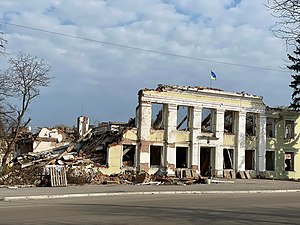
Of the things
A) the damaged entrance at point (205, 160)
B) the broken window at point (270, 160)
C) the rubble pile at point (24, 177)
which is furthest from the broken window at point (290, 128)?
the rubble pile at point (24, 177)

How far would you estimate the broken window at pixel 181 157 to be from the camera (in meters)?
42.1

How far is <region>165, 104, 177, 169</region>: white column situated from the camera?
4047 cm

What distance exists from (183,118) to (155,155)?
4.18m

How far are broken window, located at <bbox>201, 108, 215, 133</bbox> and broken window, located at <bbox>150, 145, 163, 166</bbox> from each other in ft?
15.2

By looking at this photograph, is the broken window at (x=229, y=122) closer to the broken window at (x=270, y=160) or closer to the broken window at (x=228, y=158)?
the broken window at (x=228, y=158)

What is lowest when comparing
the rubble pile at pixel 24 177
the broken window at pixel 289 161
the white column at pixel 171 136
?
the rubble pile at pixel 24 177

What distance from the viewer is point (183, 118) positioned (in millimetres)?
42625

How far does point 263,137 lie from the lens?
45094 mm

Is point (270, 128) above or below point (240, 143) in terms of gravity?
above

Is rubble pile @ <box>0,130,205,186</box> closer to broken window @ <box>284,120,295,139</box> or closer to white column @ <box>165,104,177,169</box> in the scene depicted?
white column @ <box>165,104,177,169</box>

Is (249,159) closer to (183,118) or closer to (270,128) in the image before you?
(270,128)

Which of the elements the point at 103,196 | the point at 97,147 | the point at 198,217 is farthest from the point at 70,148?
the point at 198,217

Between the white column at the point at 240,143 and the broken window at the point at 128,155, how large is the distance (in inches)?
398

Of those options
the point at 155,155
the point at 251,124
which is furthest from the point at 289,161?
the point at 155,155
